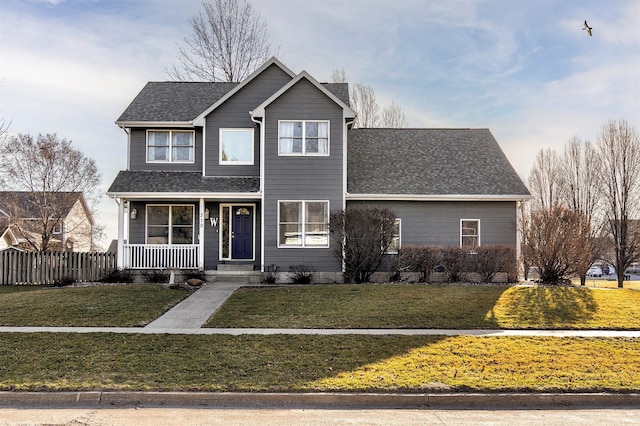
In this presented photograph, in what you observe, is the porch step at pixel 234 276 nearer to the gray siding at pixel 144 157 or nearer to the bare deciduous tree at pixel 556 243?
the gray siding at pixel 144 157

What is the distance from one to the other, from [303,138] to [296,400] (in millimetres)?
13408

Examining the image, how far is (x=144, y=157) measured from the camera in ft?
68.1

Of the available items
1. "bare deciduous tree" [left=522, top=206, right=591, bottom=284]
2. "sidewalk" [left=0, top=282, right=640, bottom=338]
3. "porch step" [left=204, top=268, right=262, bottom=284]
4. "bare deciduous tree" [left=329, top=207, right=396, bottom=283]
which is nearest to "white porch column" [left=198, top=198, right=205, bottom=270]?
"porch step" [left=204, top=268, right=262, bottom=284]

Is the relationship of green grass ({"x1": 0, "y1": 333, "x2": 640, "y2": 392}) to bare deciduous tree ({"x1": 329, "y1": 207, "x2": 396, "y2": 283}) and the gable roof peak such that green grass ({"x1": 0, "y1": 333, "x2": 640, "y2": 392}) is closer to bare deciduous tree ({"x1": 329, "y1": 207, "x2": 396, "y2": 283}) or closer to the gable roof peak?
bare deciduous tree ({"x1": 329, "y1": 207, "x2": 396, "y2": 283})

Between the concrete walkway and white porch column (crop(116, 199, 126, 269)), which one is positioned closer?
the concrete walkway

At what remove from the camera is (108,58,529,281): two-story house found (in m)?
19.1

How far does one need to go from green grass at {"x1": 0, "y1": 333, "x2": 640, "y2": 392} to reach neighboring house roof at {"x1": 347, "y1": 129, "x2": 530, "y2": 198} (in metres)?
10.4

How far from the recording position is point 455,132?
79.6ft

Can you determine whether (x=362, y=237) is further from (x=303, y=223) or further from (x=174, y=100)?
(x=174, y=100)

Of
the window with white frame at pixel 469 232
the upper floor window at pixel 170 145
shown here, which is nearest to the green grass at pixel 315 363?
the window with white frame at pixel 469 232

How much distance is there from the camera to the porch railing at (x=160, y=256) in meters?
19.3

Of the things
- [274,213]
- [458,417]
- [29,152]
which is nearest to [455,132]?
[274,213]

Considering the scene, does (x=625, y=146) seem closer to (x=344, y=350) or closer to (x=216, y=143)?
(x=216, y=143)

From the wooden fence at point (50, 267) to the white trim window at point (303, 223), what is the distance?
673cm
